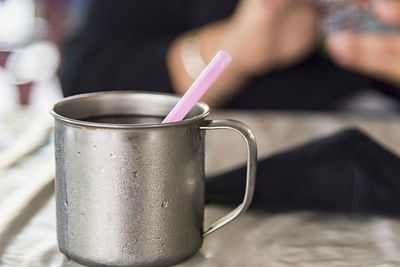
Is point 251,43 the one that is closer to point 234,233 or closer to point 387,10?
point 387,10

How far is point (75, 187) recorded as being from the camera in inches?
11.2

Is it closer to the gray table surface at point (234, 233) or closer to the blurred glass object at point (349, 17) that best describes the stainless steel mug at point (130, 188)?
the gray table surface at point (234, 233)

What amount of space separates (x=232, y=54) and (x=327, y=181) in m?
0.51

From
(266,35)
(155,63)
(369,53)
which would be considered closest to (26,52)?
(155,63)

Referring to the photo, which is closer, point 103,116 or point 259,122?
point 103,116

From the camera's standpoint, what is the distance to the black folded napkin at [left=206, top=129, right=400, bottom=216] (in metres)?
0.38

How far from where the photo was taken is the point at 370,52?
31.9 inches

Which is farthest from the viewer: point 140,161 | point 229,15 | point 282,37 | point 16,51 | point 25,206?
point 16,51

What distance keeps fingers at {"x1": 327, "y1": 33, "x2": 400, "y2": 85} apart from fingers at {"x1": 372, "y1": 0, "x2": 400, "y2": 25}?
5cm

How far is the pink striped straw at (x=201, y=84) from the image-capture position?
0.95 ft

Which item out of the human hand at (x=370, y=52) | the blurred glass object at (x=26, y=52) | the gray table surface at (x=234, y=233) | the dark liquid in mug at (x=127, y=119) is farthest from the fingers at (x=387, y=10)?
the blurred glass object at (x=26, y=52)

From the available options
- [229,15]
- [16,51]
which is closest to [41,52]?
[16,51]

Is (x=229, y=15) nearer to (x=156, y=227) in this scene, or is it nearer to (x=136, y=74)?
(x=136, y=74)

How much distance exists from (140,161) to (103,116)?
0.07 meters
